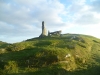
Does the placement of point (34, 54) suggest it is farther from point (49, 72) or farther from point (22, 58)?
point (49, 72)

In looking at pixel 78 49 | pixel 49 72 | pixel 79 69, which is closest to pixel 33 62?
pixel 49 72

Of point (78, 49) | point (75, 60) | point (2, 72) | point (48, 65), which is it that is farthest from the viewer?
point (78, 49)

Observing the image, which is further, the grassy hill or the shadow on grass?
the grassy hill

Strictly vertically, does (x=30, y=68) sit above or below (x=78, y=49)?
below

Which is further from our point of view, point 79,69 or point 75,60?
point 75,60

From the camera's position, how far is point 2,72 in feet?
128

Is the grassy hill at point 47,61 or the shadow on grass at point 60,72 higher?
the grassy hill at point 47,61

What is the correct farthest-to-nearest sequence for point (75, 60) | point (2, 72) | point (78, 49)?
point (78, 49)
point (75, 60)
point (2, 72)

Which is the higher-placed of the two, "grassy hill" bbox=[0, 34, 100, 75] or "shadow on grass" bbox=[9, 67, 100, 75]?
"grassy hill" bbox=[0, 34, 100, 75]

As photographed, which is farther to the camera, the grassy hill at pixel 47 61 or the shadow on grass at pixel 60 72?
the grassy hill at pixel 47 61

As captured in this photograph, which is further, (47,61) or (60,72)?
(47,61)

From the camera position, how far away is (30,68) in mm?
41531

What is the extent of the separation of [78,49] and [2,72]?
20.8 meters

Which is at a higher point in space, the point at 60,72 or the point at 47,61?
the point at 47,61
